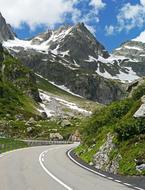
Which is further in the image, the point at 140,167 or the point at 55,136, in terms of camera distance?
the point at 55,136

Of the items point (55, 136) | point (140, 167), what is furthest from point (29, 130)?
point (140, 167)

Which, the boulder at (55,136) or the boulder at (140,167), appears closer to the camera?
the boulder at (140,167)

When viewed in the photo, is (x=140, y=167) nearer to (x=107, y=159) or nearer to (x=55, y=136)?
(x=107, y=159)

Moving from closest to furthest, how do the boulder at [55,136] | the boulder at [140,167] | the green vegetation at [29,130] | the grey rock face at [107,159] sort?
the boulder at [140,167]
the grey rock face at [107,159]
the boulder at [55,136]
the green vegetation at [29,130]

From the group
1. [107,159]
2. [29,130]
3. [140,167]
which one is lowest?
[140,167]

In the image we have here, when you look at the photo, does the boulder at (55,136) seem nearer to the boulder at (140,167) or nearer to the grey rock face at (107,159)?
the grey rock face at (107,159)

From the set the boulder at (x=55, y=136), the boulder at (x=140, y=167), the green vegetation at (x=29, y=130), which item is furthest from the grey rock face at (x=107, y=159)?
the green vegetation at (x=29, y=130)

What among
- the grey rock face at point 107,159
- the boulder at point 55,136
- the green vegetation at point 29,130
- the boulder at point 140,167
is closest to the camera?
the boulder at point 140,167

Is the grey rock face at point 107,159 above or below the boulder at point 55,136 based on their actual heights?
below

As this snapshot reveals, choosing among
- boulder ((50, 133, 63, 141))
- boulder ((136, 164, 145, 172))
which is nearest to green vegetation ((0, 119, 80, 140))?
boulder ((50, 133, 63, 141))

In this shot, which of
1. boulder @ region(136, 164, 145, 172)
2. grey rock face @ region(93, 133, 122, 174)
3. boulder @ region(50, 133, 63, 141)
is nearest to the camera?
boulder @ region(136, 164, 145, 172)

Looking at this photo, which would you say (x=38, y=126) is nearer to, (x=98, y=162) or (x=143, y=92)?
(x=143, y=92)

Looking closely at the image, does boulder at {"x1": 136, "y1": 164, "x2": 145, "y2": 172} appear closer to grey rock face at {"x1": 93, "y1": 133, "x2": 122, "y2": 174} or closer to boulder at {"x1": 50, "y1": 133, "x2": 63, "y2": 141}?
grey rock face at {"x1": 93, "y1": 133, "x2": 122, "y2": 174}

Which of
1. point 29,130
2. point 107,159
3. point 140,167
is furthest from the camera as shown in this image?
point 29,130
